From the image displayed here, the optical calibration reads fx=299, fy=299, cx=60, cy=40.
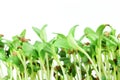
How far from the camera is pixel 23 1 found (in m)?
2.04

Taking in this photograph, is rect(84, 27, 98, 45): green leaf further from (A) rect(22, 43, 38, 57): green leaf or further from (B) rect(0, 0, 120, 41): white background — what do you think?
(B) rect(0, 0, 120, 41): white background

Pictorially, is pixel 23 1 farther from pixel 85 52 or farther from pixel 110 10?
pixel 85 52

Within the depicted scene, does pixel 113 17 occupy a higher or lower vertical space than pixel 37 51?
higher

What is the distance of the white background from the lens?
193cm

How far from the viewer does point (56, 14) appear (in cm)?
199

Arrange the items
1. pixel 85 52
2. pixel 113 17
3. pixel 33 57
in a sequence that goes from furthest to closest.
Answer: pixel 113 17 < pixel 33 57 < pixel 85 52

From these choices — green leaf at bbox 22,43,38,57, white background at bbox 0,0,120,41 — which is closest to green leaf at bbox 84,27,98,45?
green leaf at bbox 22,43,38,57

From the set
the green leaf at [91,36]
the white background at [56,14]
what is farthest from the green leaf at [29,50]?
the white background at [56,14]

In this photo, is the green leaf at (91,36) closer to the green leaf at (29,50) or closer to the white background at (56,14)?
the green leaf at (29,50)

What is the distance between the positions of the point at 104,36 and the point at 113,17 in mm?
964

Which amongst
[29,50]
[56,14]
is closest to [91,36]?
[29,50]

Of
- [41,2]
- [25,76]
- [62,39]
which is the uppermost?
[41,2]

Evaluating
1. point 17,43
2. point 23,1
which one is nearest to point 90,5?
point 23,1

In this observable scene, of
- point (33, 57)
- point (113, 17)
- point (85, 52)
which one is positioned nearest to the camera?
point (85, 52)
